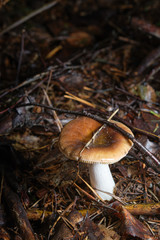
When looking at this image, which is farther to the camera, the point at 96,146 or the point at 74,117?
the point at 74,117

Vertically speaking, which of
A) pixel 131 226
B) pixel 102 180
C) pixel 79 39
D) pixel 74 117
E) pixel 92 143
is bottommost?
pixel 131 226

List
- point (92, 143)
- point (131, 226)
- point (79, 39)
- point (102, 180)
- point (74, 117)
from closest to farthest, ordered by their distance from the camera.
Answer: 1. point (131, 226)
2. point (92, 143)
3. point (102, 180)
4. point (74, 117)
5. point (79, 39)

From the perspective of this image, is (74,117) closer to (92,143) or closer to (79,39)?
(92,143)

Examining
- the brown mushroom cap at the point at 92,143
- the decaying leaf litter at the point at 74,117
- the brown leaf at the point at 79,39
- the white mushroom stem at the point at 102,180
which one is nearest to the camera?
the brown mushroom cap at the point at 92,143

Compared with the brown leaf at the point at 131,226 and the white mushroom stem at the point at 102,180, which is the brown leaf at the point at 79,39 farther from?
the brown leaf at the point at 131,226

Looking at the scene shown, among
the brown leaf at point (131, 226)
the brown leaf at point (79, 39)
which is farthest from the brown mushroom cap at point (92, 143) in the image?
the brown leaf at point (79, 39)

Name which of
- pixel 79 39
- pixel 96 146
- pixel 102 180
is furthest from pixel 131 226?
pixel 79 39

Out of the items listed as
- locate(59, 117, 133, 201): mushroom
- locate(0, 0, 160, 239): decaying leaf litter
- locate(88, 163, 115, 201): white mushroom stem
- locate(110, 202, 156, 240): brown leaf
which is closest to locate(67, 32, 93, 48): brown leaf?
locate(0, 0, 160, 239): decaying leaf litter

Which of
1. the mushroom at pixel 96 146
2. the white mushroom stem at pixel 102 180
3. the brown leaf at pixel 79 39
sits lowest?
the white mushroom stem at pixel 102 180
